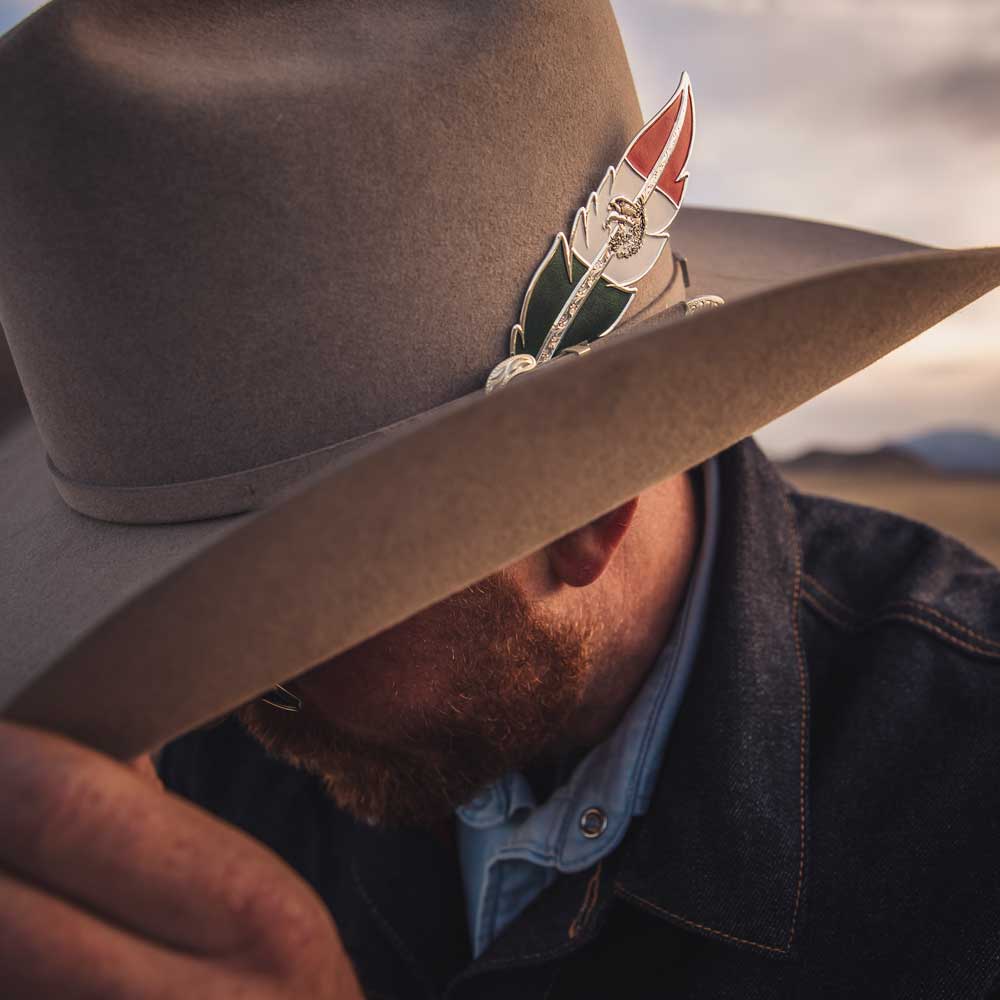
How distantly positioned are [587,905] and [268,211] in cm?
141

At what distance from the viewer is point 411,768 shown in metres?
1.75

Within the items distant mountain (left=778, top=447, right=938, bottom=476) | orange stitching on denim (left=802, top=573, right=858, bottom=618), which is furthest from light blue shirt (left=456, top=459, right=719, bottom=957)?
distant mountain (left=778, top=447, right=938, bottom=476)

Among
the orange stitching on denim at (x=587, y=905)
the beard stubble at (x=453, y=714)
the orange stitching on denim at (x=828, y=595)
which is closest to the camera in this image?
the beard stubble at (x=453, y=714)

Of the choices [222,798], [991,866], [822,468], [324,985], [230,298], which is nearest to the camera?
[324,985]

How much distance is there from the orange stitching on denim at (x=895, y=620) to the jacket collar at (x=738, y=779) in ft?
0.27

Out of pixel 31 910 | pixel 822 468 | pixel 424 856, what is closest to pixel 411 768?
pixel 424 856

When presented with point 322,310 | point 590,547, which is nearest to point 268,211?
point 322,310

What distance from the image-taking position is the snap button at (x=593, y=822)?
1703 millimetres

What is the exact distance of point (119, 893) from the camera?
30.5 inches

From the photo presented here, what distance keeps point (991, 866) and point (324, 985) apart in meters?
1.08

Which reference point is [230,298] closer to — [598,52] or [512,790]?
[598,52]

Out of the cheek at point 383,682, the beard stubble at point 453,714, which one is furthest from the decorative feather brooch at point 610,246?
the cheek at point 383,682

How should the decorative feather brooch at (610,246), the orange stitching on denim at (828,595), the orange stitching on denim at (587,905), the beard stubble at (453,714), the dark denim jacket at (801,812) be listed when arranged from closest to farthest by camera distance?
the decorative feather brooch at (610,246), the dark denim jacket at (801,812), the beard stubble at (453,714), the orange stitching on denim at (587,905), the orange stitching on denim at (828,595)

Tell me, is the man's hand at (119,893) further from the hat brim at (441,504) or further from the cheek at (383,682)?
the cheek at (383,682)
